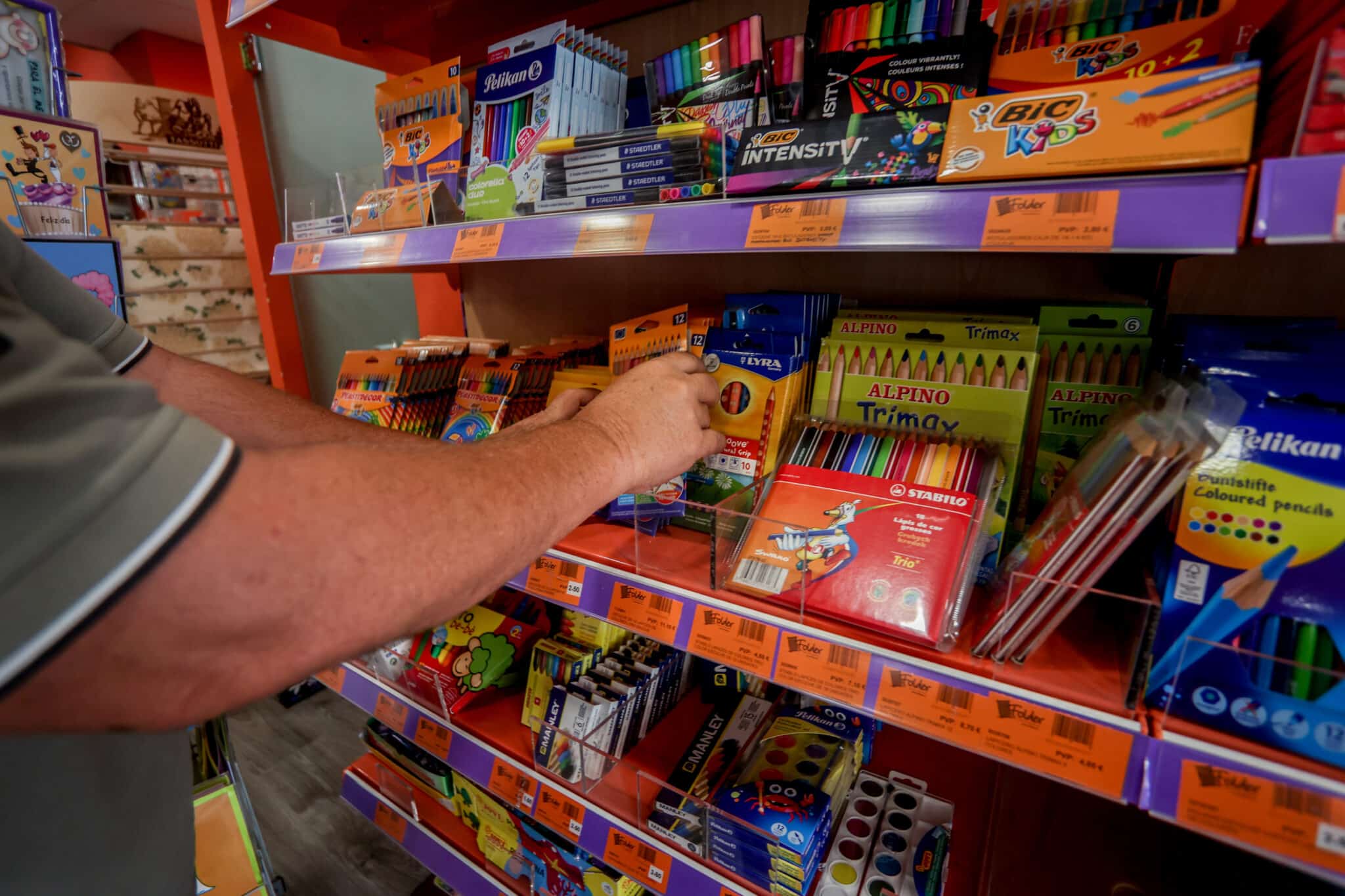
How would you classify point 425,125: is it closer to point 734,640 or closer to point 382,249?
point 382,249

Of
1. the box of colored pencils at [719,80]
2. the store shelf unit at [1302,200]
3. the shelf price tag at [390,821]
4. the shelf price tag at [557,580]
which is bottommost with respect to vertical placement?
the shelf price tag at [390,821]

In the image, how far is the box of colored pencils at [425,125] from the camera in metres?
1.27

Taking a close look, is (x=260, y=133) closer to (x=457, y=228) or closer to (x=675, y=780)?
(x=457, y=228)

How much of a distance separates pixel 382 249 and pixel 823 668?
1.06 metres

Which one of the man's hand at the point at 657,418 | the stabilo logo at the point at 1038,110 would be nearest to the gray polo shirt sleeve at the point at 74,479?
the man's hand at the point at 657,418

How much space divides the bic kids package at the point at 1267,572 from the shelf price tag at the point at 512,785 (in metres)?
1.08

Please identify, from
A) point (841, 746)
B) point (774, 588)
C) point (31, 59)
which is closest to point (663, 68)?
point (774, 588)

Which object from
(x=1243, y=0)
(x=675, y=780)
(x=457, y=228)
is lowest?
(x=675, y=780)

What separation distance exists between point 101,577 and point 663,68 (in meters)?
1.09

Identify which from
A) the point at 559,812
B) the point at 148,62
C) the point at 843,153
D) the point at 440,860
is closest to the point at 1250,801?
the point at 843,153

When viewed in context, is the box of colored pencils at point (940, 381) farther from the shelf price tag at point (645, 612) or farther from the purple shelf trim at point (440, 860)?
the purple shelf trim at point (440, 860)

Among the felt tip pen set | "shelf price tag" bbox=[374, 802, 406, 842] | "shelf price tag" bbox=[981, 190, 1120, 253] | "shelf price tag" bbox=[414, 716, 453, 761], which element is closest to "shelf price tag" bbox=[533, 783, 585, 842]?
"shelf price tag" bbox=[414, 716, 453, 761]

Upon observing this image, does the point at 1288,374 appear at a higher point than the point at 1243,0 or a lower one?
lower

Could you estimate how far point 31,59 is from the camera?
5.49ft
